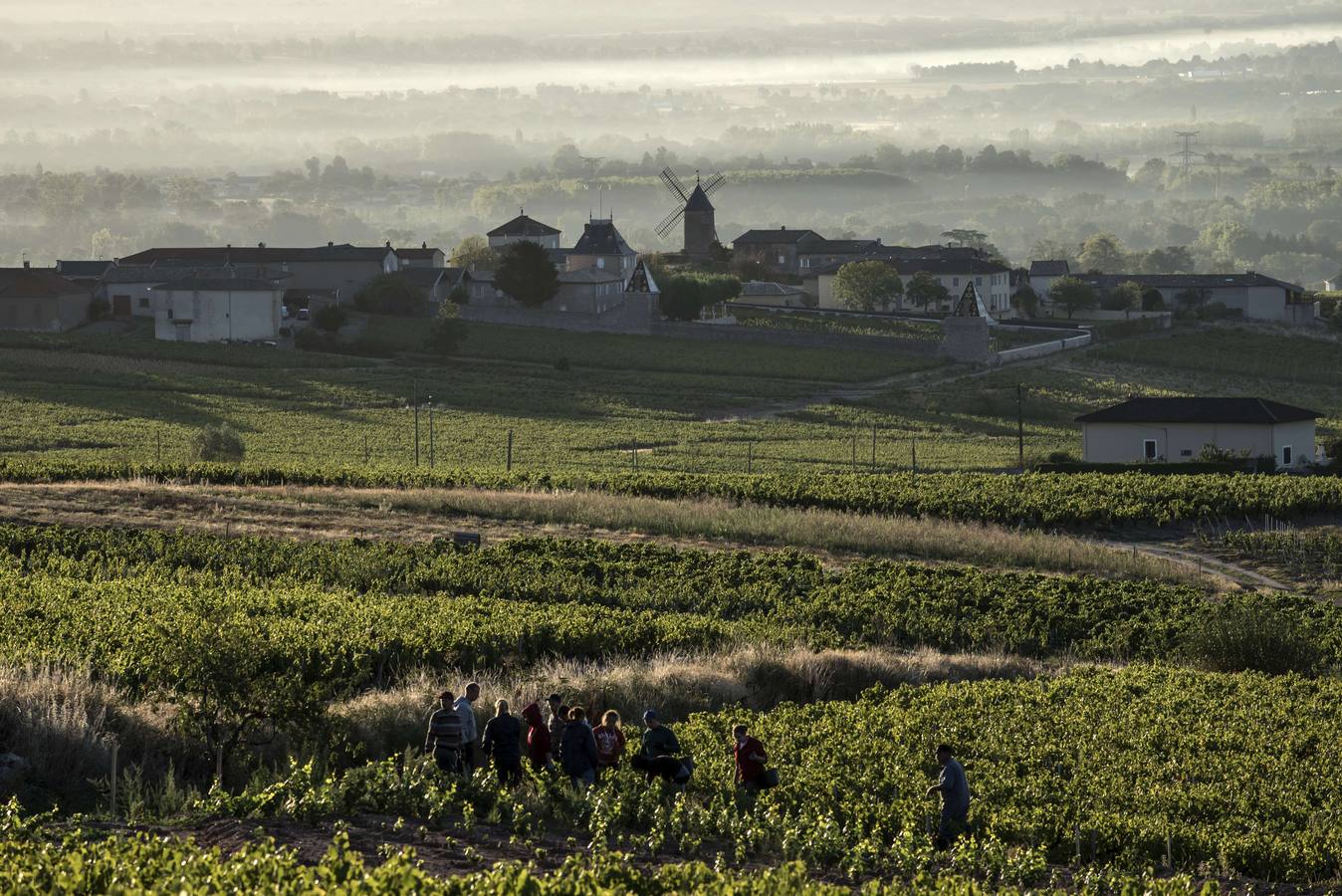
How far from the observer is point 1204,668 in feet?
107

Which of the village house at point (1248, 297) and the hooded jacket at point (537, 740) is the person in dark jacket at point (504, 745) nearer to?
the hooded jacket at point (537, 740)

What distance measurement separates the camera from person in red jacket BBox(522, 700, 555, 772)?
21547mm

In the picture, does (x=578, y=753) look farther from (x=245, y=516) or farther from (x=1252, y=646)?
(x=245, y=516)

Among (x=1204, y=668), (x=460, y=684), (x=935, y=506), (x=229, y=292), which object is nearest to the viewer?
(x=460, y=684)

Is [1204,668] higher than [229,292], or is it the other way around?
[229,292]

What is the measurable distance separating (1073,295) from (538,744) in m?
115

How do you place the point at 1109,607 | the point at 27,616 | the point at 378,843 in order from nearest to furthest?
the point at 378,843, the point at 27,616, the point at 1109,607

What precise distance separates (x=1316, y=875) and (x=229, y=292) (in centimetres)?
9738

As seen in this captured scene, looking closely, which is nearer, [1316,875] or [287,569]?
[1316,875]

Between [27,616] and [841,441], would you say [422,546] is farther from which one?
[841,441]

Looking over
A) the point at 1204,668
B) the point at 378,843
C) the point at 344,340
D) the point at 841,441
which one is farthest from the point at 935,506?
the point at 344,340

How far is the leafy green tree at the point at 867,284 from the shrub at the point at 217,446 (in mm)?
68922

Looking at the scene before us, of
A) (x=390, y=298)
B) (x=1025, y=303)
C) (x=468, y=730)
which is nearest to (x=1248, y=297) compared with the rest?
(x=1025, y=303)

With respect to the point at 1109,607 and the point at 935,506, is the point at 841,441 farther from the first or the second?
the point at 1109,607
